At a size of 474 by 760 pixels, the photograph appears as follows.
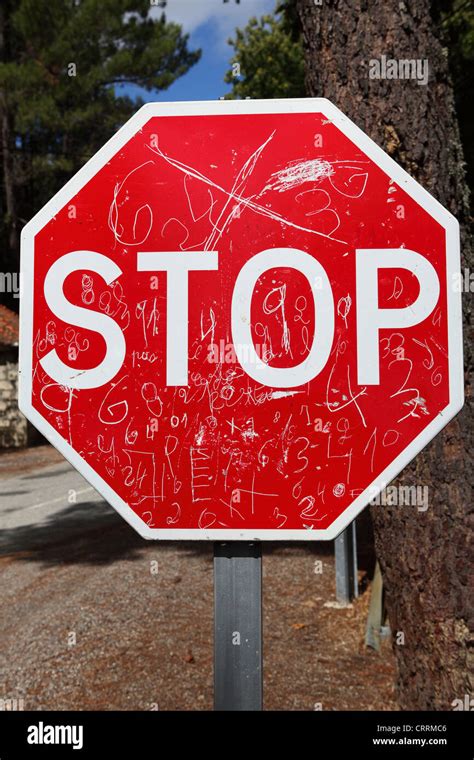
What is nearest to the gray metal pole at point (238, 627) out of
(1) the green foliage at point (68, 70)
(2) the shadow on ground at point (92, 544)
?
(2) the shadow on ground at point (92, 544)

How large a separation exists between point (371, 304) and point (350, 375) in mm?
147

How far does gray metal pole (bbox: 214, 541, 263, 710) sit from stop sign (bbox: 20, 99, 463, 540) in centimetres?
6

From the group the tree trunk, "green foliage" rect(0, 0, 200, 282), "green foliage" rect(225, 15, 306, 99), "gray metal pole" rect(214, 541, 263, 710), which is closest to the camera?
"gray metal pole" rect(214, 541, 263, 710)

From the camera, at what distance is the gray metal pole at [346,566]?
5.97 m

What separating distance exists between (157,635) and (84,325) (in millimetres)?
4662

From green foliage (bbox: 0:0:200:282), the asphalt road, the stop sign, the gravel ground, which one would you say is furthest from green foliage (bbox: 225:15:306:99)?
the stop sign

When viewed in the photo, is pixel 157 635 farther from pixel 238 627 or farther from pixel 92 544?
pixel 238 627

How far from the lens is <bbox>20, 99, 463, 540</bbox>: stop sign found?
136cm

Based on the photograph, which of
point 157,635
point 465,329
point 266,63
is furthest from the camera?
point 266,63

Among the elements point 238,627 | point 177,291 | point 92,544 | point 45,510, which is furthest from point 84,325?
point 45,510

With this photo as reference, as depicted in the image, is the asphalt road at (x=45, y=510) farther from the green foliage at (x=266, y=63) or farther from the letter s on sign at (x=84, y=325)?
the green foliage at (x=266, y=63)

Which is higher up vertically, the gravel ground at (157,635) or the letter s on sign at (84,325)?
the letter s on sign at (84,325)

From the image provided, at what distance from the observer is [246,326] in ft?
4.54

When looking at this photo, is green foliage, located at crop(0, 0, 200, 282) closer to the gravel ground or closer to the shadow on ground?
the shadow on ground
